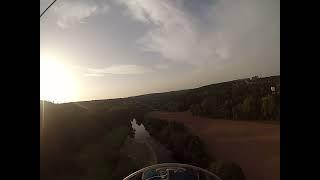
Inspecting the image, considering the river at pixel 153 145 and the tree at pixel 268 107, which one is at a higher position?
the tree at pixel 268 107

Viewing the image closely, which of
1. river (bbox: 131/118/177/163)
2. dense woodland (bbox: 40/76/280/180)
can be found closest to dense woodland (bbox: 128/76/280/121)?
dense woodland (bbox: 40/76/280/180)

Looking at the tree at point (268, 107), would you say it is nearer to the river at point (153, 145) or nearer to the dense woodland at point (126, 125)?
the dense woodland at point (126, 125)

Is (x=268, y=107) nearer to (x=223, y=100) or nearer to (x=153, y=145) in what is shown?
(x=223, y=100)

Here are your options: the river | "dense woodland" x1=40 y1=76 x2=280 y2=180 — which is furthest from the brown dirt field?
the river

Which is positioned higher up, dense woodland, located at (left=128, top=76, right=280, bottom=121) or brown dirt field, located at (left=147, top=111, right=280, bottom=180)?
dense woodland, located at (left=128, top=76, right=280, bottom=121)

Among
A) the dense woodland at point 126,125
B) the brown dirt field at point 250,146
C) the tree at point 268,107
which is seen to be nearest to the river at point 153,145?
the dense woodland at point 126,125

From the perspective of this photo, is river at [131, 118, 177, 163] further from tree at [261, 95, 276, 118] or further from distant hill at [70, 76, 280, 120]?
tree at [261, 95, 276, 118]

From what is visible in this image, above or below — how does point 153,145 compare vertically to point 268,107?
below

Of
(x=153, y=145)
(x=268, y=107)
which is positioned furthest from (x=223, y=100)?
(x=153, y=145)

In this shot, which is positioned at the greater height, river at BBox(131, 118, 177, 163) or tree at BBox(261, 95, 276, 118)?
tree at BBox(261, 95, 276, 118)

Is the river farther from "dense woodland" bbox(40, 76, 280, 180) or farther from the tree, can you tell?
the tree
